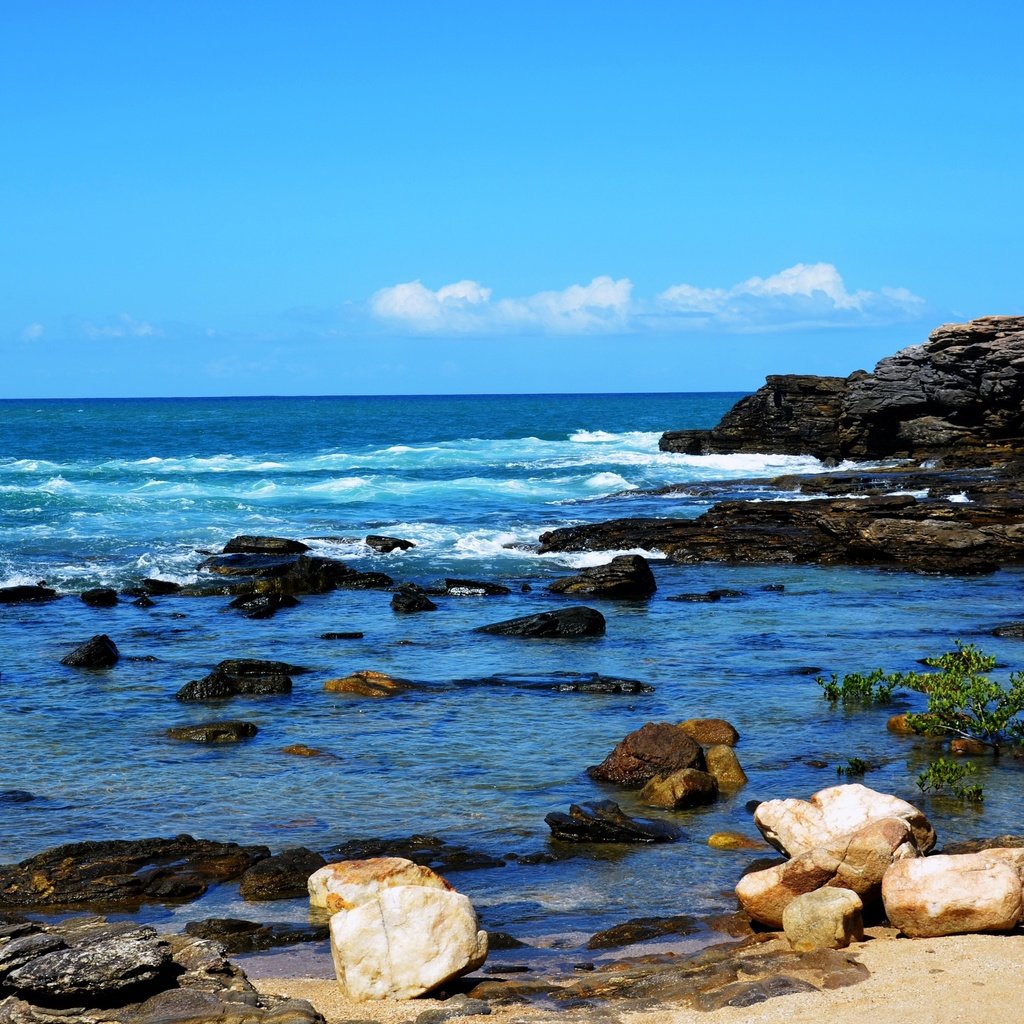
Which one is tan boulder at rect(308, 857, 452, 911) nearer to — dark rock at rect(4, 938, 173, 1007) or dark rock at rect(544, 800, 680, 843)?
dark rock at rect(4, 938, 173, 1007)

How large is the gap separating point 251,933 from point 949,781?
7184 millimetres

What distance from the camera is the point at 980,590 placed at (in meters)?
27.0

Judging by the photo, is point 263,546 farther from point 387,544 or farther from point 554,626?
point 554,626

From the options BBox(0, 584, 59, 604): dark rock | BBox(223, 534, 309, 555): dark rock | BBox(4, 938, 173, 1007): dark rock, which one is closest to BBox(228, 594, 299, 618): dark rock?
BBox(0, 584, 59, 604): dark rock

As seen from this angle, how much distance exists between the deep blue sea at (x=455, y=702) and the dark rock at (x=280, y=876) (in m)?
0.22

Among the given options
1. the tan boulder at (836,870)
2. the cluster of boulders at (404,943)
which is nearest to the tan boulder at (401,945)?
the cluster of boulders at (404,943)

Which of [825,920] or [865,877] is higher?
[865,877]

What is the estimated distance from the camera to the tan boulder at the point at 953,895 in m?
8.62

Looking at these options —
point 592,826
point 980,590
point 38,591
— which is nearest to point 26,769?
point 592,826

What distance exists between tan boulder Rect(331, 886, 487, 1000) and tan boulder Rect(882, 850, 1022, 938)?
2.90 meters

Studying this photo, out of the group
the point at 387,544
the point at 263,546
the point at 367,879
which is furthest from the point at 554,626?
the point at 367,879

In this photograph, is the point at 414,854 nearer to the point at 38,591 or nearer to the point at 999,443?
the point at 38,591

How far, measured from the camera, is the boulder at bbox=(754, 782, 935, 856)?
1021cm

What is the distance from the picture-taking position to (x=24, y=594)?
91.9 feet
